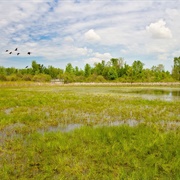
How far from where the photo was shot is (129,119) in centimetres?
1126

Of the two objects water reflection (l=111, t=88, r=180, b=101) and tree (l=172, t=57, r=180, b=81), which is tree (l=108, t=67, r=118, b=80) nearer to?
tree (l=172, t=57, r=180, b=81)

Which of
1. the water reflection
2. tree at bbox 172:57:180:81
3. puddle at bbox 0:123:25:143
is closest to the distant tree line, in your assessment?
tree at bbox 172:57:180:81

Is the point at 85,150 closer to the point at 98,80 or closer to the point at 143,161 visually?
the point at 143,161

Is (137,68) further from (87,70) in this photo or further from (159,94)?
(159,94)

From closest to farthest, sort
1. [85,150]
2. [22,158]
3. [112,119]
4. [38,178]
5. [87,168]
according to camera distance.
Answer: [38,178]
[87,168]
[22,158]
[85,150]
[112,119]

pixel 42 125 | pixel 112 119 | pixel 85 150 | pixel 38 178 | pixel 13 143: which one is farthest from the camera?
pixel 112 119

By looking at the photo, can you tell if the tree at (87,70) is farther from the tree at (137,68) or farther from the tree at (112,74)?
the tree at (137,68)

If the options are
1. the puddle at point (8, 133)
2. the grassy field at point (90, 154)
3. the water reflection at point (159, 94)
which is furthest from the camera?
the water reflection at point (159, 94)

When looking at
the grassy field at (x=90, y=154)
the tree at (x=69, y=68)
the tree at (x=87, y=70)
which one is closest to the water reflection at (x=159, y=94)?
the grassy field at (x=90, y=154)

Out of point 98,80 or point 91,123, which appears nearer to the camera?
point 91,123

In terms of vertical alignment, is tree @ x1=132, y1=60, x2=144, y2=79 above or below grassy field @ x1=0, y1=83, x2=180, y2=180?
above

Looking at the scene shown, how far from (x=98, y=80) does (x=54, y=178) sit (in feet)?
254

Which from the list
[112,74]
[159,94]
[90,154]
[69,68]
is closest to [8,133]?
[90,154]

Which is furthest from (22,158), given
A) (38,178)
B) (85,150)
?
(85,150)
